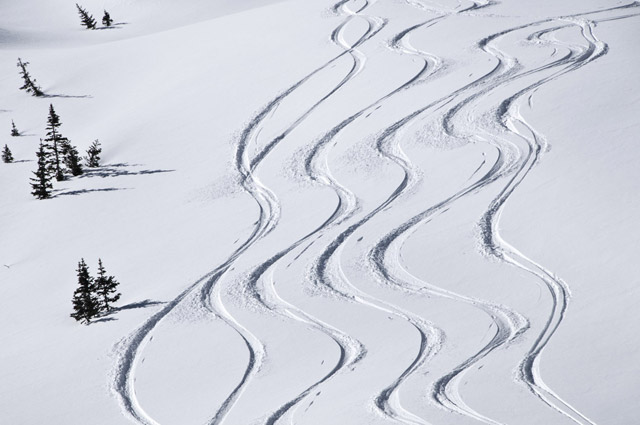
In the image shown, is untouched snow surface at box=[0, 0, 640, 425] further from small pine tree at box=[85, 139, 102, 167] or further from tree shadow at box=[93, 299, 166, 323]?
small pine tree at box=[85, 139, 102, 167]

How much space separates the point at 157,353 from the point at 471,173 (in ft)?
26.0

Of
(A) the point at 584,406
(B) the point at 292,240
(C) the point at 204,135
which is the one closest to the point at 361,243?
(B) the point at 292,240

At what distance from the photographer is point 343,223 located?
1595cm

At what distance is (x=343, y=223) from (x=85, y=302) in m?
5.19

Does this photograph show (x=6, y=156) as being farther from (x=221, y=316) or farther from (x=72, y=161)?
(x=221, y=316)

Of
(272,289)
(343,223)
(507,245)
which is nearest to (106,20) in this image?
(343,223)

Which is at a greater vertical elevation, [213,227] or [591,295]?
[213,227]

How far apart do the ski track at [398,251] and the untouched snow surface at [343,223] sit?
52mm

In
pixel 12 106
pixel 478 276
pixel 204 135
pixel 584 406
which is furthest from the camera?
pixel 12 106

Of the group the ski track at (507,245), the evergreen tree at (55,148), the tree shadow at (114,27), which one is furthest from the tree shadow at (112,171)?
the tree shadow at (114,27)

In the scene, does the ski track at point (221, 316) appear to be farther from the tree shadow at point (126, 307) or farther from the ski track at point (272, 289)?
the tree shadow at point (126, 307)

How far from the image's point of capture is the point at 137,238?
16859mm

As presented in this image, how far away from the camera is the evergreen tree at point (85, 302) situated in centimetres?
1384

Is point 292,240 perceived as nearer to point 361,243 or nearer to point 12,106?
point 361,243
